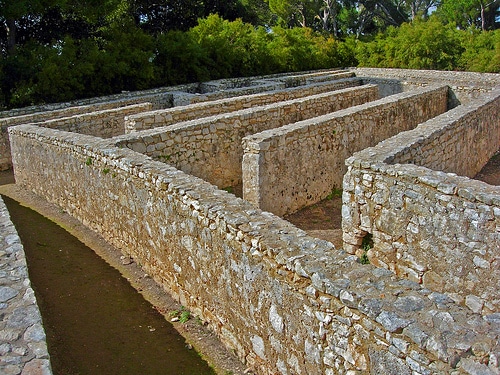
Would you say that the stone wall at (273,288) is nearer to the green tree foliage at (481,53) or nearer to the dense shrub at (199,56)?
the dense shrub at (199,56)

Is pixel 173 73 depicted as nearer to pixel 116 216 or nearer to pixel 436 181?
pixel 116 216

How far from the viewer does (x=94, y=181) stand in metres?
8.17

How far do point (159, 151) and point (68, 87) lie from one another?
1057 cm

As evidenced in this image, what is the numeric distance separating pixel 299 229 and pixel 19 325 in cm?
241

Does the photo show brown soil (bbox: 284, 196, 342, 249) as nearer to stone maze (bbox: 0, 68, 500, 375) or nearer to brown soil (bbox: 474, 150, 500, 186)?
stone maze (bbox: 0, 68, 500, 375)

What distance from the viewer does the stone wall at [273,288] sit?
132 inches

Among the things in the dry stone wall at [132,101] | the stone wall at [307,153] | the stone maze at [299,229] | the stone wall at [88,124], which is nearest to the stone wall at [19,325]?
the stone maze at [299,229]

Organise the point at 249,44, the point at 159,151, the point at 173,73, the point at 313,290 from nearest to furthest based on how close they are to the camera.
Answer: the point at 313,290 < the point at 159,151 < the point at 173,73 < the point at 249,44

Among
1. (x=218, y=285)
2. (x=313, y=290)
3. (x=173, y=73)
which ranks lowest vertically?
(x=218, y=285)

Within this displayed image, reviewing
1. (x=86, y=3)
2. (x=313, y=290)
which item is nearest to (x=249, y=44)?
(x=86, y=3)

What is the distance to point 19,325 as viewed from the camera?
3932mm

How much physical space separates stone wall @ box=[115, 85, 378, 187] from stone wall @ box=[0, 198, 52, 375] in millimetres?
4109

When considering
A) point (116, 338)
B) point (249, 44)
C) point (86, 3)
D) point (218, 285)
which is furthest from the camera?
point (249, 44)

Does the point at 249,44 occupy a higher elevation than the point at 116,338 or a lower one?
higher
